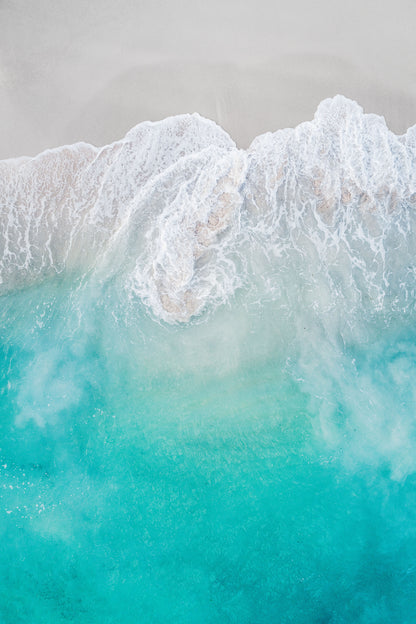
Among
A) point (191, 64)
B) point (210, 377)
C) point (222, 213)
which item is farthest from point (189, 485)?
point (191, 64)

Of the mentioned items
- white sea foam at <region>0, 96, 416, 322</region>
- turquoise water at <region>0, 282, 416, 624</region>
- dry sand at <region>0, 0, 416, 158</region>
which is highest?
dry sand at <region>0, 0, 416, 158</region>

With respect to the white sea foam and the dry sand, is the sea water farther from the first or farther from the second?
the dry sand

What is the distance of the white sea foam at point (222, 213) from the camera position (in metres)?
3.96

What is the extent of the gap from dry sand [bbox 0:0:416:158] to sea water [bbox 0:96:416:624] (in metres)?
0.25

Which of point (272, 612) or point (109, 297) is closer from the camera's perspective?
point (272, 612)

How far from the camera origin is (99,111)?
416 centimetres

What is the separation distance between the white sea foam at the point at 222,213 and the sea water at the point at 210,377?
0.8 inches

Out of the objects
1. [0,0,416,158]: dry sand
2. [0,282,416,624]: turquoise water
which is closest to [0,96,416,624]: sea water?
[0,282,416,624]: turquoise water

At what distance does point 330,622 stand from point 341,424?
187cm

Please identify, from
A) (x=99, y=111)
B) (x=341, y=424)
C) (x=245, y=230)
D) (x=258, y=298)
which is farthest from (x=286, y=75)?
(x=341, y=424)

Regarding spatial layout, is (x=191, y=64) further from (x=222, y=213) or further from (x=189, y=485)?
(x=189, y=485)

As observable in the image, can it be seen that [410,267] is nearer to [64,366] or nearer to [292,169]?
[292,169]

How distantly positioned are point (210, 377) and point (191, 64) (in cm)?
326

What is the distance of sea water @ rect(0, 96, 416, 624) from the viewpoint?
3783mm
